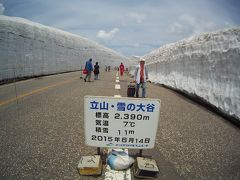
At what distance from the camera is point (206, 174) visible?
9.89 ft

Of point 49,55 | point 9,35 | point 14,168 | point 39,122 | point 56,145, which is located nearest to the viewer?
point 14,168

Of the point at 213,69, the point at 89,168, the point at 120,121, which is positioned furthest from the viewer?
the point at 213,69

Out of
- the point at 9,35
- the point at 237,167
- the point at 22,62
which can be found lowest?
the point at 237,167

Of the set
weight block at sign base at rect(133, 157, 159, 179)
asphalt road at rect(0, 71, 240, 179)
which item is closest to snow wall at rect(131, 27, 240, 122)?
asphalt road at rect(0, 71, 240, 179)

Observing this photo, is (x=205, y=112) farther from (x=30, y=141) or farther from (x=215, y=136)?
(x=30, y=141)

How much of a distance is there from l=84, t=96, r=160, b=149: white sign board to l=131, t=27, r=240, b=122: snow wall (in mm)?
3213

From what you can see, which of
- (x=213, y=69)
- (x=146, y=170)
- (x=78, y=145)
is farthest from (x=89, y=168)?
(x=213, y=69)

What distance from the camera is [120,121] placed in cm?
313

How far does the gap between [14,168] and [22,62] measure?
19.0 metres

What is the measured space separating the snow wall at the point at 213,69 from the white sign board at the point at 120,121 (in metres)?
3.21

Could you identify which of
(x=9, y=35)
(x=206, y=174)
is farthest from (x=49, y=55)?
(x=206, y=174)

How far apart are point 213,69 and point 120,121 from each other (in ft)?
17.1

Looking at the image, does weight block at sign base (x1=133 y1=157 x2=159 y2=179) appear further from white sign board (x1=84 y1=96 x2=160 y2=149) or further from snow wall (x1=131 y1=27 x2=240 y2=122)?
snow wall (x1=131 y1=27 x2=240 y2=122)

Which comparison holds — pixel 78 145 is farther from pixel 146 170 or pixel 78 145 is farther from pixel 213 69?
pixel 213 69
